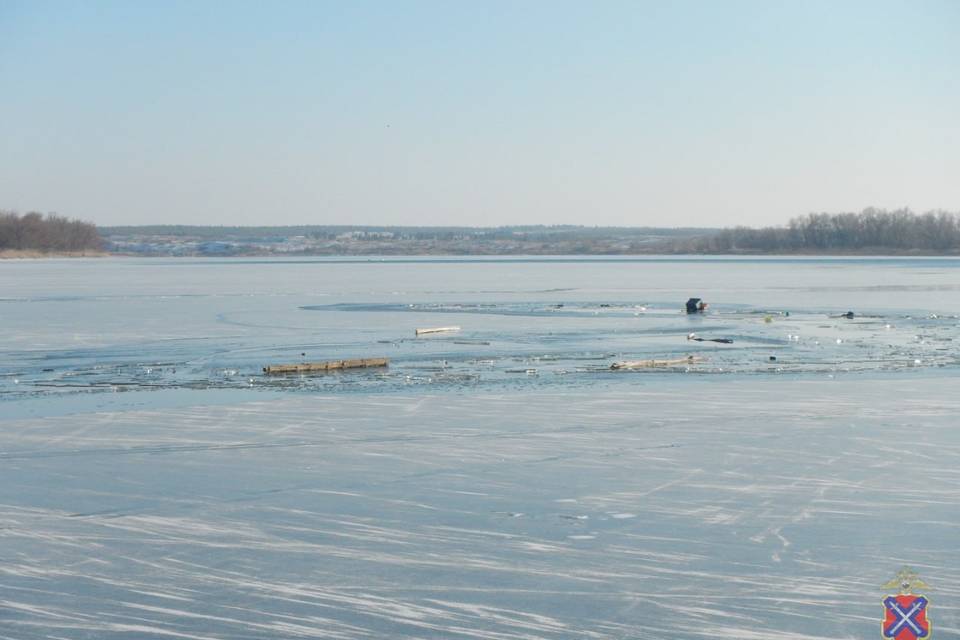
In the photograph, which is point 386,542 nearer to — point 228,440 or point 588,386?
point 228,440

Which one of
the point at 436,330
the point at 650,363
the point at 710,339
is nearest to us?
the point at 650,363

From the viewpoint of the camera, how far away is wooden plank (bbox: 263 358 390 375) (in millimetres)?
14000

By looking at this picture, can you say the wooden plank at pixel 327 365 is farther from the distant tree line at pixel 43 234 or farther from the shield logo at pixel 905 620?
the distant tree line at pixel 43 234

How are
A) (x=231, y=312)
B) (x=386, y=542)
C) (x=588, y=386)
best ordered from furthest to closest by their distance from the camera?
(x=231, y=312) → (x=588, y=386) → (x=386, y=542)

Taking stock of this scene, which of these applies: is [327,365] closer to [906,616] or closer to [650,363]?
[650,363]

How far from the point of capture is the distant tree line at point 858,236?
99250 millimetres

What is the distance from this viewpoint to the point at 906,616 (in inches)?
171

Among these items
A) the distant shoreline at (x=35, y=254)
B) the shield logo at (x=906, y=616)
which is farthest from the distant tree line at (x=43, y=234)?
the shield logo at (x=906, y=616)

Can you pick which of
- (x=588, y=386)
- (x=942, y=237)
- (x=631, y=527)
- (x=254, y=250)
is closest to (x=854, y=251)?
(x=942, y=237)

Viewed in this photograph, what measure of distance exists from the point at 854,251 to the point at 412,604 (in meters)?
101

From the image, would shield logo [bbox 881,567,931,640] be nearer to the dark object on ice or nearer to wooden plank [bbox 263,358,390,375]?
wooden plank [bbox 263,358,390,375]

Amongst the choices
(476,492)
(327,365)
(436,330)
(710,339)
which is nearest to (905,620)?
(476,492)

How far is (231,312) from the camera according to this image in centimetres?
2527

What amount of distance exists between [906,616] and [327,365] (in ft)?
35.0
